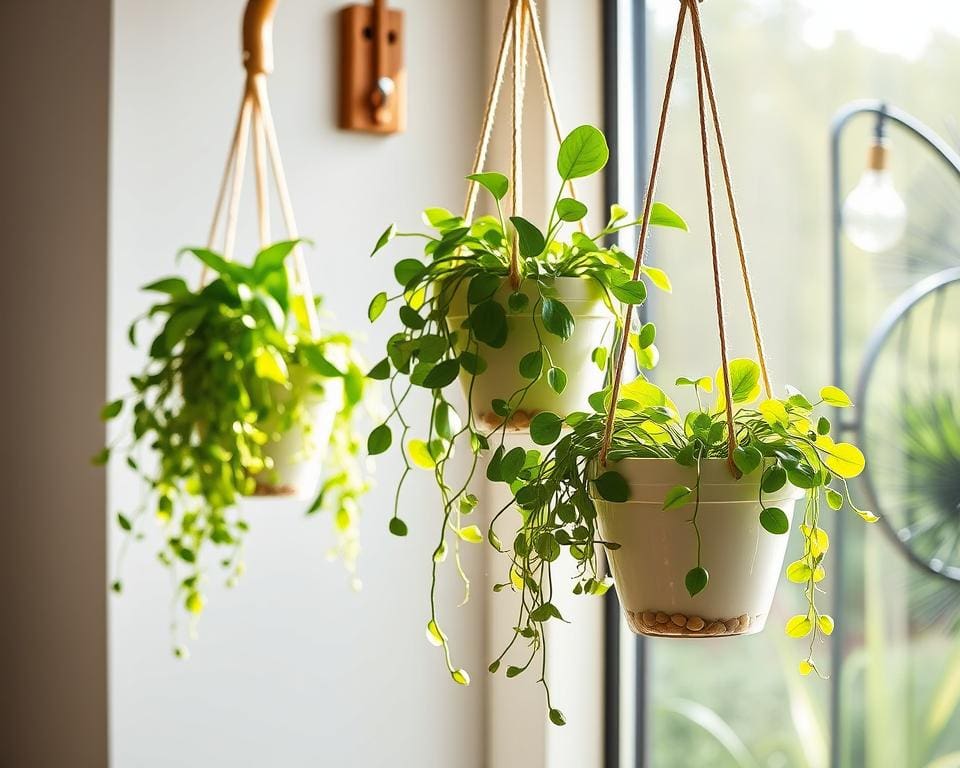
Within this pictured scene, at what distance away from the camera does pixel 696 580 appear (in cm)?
68

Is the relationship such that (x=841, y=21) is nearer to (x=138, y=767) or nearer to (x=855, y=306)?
(x=855, y=306)

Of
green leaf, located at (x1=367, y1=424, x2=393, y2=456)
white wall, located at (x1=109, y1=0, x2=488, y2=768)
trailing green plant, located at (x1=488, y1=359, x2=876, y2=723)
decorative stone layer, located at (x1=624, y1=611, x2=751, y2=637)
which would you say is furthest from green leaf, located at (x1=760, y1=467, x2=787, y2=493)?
white wall, located at (x1=109, y1=0, x2=488, y2=768)

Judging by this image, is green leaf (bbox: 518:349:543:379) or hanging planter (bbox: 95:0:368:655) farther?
hanging planter (bbox: 95:0:368:655)

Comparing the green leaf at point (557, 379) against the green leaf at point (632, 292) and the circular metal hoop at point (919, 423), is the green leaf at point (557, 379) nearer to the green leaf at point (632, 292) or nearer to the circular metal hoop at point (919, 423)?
the green leaf at point (632, 292)

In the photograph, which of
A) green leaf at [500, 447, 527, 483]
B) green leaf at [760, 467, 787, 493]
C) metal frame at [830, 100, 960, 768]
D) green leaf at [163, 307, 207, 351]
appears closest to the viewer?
green leaf at [760, 467, 787, 493]

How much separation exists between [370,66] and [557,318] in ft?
2.97

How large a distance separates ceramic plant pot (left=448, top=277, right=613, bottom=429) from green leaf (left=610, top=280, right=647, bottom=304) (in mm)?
38

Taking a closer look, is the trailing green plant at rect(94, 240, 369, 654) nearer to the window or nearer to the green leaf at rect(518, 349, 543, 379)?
the green leaf at rect(518, 349, 543, 379)

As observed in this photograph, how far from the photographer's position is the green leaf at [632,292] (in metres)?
0.79

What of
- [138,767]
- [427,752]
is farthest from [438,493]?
[138,767]

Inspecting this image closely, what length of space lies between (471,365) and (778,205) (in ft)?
4.32

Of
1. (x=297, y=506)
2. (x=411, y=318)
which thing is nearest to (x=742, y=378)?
(x=411, y=318)

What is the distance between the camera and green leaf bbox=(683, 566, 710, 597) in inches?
26.6

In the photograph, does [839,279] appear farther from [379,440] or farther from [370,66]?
[379,440]
